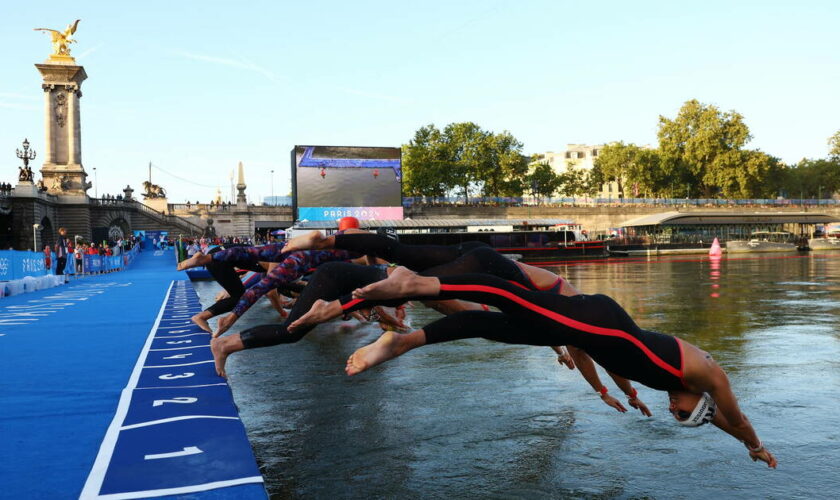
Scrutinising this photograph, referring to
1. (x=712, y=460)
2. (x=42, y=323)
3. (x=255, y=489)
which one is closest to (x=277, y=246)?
(x=255, y=489)

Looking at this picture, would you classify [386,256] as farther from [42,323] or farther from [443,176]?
[443,176]

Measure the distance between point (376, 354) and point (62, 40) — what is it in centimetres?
6732

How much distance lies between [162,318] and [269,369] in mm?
5551

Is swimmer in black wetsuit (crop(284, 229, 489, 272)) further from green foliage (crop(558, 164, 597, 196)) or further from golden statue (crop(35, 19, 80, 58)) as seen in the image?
green foliage (crop(558, 164, 597, 196))

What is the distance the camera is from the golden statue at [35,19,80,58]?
59594 millimetres

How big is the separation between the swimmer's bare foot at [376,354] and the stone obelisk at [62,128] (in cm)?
6276

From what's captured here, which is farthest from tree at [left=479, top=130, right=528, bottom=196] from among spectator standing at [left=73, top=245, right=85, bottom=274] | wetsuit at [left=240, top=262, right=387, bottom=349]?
wetsuit at [left=240, top=262, right=387, bottom=349]

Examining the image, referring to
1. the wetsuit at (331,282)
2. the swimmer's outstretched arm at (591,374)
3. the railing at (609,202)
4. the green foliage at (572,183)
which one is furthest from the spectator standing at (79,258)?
the green foliage at (572,183)

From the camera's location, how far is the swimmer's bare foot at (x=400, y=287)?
3570mm

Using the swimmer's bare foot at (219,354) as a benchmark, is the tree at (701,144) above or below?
above

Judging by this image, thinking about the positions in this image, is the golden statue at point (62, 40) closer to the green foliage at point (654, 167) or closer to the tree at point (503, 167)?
the green foliage at point (654, 167)

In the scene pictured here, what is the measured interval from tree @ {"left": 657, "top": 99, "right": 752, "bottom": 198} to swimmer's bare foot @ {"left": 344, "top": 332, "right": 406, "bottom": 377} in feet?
299

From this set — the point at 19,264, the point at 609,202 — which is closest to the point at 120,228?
the point at 19,264

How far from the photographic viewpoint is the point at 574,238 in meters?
44.9
